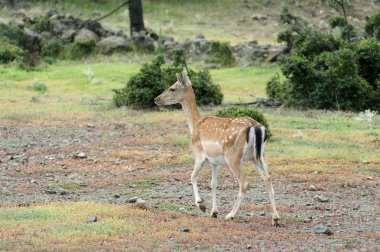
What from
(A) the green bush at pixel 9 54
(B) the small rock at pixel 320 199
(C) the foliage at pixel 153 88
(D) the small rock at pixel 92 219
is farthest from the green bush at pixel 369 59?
(D) the small rock at pixel 92 219

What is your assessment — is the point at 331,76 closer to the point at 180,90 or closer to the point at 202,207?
the point at 180,90

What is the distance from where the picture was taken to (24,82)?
1267 inches

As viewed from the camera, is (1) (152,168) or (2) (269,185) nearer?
(2) (269,185)

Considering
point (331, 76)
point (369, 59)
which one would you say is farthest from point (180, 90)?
point (369, 59)

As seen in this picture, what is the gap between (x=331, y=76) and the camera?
2558 centimetres

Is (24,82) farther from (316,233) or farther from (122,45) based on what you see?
(316,233)

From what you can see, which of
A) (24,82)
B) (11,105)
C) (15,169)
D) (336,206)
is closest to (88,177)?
(15,169)

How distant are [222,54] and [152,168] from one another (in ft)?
75.6

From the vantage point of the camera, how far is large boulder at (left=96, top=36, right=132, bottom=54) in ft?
133

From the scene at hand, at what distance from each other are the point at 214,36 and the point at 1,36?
13.0 meters

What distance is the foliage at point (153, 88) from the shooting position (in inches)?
1006

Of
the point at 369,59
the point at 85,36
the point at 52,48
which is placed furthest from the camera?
the point at 85,36

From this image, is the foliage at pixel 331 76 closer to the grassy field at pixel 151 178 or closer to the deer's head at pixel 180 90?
the grassy field at pixel 151 178

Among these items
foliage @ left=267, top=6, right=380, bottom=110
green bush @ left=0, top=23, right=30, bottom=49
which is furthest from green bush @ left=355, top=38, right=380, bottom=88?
green bush @ left=0, top=23, right=30, bottom=49
